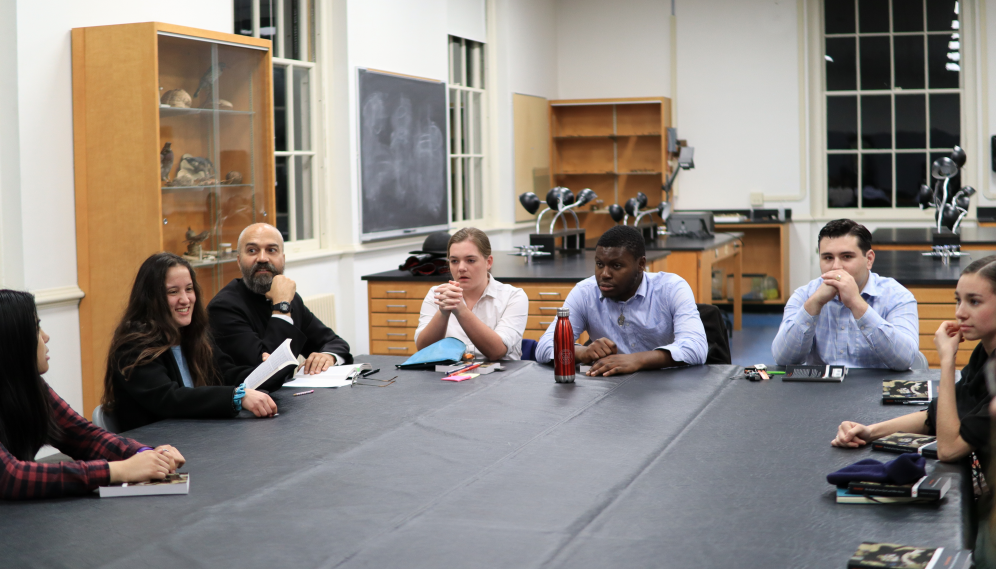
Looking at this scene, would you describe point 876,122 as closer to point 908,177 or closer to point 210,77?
point 908,177

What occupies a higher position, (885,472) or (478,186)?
(478,186)

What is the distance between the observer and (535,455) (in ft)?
6.95

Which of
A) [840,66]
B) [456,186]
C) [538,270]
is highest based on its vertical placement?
[840,66]

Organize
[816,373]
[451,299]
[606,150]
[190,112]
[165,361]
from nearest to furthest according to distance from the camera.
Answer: [165,361], [816,373], [451,299], [190,112], [606,150]

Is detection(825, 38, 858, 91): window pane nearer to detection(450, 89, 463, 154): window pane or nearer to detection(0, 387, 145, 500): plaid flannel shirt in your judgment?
detection(450, 89, 463, 154): window pane

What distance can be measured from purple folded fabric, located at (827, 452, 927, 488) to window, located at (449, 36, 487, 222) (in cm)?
689

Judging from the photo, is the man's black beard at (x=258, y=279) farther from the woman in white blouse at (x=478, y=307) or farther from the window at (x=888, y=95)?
the window at (x=888, y=95)

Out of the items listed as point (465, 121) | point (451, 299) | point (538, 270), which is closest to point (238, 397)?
point (451, 299)

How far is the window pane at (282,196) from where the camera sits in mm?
6145

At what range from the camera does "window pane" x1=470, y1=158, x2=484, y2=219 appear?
356 inches

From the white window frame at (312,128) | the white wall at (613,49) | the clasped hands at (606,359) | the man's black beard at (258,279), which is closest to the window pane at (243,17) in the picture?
the white window frame at (312,128)

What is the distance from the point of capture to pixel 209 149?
4.69 metres

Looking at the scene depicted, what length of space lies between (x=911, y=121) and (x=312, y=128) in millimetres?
6581

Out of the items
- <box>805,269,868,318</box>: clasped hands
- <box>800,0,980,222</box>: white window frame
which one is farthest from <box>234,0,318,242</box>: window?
<box>800,0,980,222</box>: white window frame
